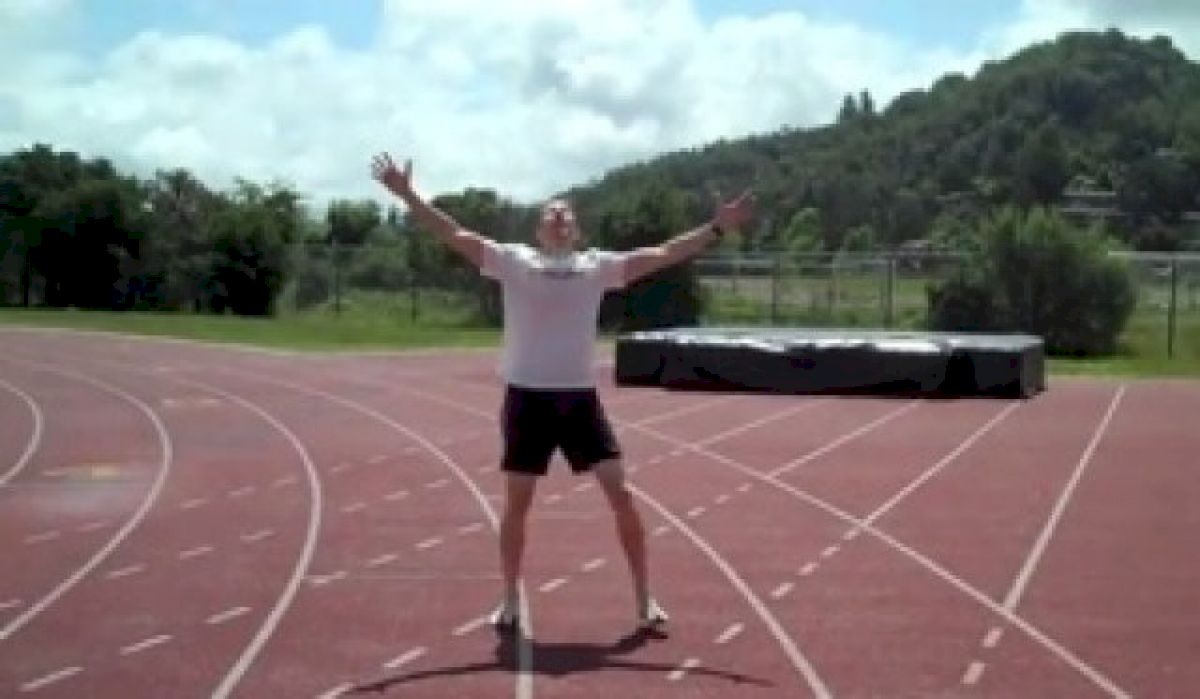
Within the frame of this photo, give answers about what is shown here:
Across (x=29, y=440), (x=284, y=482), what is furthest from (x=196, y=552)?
(x=29, y=440)

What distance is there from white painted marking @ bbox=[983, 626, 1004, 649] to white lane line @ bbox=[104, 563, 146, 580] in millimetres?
4372

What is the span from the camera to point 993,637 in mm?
7406

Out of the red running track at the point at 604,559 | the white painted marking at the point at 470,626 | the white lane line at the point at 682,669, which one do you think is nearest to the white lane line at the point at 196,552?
the red running track at the point at 604,559

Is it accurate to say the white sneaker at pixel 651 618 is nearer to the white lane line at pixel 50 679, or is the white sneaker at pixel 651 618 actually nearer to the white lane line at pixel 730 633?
the white lane line at pixel 730 633

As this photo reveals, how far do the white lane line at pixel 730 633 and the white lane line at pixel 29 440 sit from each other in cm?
738

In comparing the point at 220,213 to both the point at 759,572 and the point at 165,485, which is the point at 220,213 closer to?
the point at 165,485

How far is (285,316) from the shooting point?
50.0 metres

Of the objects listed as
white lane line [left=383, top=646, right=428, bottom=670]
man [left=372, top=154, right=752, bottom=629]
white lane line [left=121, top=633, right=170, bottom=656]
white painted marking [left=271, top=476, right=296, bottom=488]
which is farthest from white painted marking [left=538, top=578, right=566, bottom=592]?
white painted marking [left=271, top=476, right=296, bottom=488]

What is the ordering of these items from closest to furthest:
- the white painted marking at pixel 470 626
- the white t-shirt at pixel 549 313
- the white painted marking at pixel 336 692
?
the white painted marking at pixel 336 692 < the white t-shirt at pixel 549 313 < the white painted marking at pixel 470 626

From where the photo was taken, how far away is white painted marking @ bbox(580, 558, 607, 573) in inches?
358

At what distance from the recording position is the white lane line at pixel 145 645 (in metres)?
7.05

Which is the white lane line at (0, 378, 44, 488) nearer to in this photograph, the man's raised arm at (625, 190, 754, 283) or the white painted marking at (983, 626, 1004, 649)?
the man's raised arm at (625, 190, 754, 283)

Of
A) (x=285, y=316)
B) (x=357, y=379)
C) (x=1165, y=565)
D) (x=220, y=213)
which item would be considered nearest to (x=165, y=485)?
(x=1165, y=565)

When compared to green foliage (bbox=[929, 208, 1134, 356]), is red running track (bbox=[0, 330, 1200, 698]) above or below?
below
